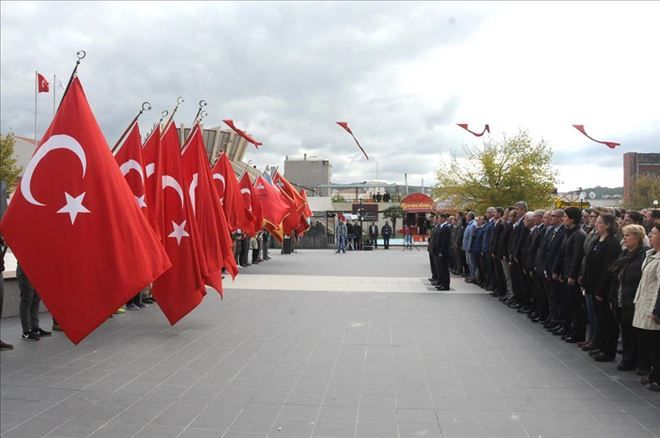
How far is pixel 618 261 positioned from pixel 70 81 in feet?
21.4

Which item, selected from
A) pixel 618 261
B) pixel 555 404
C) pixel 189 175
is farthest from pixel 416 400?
pixel 189 175

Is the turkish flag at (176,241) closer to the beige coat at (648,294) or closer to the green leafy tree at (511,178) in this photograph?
the beige coat at (648,294)

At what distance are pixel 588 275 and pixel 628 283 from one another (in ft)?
3.80

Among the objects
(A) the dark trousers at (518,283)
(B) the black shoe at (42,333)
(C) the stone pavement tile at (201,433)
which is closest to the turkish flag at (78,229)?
(C) the stone pavement tile at (201,433)

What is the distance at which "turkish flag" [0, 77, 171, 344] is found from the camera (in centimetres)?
548

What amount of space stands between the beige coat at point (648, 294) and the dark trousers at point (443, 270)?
8.76 metres

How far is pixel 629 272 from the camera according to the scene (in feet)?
22.6

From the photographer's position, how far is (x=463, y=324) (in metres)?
10.3

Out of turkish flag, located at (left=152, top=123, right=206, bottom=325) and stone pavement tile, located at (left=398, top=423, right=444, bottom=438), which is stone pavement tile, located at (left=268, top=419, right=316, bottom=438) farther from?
turkish flag, located at (left=152, top=123, right=206, bottom=325)

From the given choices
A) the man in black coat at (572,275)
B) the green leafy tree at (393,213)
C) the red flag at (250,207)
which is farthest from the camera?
the green leafy tree at (393,213)

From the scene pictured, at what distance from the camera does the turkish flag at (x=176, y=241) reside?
8633 millimetres

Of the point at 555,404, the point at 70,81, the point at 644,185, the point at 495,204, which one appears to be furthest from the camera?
the point at 644,185

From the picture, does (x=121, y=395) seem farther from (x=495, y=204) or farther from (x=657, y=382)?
(x=495, y=204)

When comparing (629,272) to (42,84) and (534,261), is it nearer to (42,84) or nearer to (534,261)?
(534,261)
